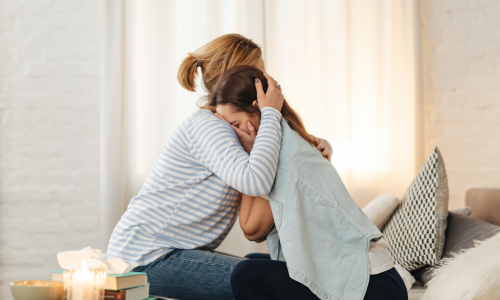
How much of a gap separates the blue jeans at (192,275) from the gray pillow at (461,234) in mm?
732

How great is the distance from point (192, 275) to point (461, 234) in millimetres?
969

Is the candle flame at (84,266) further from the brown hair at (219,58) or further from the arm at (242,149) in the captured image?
the brown hair at (219,58)

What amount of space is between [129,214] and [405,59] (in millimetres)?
1918

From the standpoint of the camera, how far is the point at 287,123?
113 centimetres

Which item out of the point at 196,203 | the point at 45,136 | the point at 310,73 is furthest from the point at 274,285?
the point at 45,136

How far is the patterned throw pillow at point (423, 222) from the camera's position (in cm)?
144

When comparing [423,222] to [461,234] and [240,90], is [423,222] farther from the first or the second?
[240,90]

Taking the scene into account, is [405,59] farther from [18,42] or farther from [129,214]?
[18,42]

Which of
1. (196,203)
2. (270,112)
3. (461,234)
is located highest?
(270,112)

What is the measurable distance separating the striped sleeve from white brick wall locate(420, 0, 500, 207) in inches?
69.0

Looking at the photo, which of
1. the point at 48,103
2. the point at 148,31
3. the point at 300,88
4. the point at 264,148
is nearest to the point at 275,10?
the point at 300,88

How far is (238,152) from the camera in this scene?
3.29ft

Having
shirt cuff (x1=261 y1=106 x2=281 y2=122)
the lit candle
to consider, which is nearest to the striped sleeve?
shirt cuff (x1=261 y1=106 x2=281 y2=122)

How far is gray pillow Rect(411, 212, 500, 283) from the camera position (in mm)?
1354
